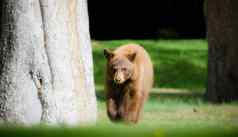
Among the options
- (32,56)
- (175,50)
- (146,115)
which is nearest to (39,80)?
(32,56)

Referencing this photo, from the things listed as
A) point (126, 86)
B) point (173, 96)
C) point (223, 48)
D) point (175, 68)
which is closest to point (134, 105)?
point (126, 86)

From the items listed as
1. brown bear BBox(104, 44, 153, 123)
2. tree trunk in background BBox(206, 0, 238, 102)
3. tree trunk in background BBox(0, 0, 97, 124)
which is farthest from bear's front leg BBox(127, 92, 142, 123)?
tree trunk in background BBox(206, 0, 238, 102)

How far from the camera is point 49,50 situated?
9.43 metres

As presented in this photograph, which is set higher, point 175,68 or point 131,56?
point 131,56

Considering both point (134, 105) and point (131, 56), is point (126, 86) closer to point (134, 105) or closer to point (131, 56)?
point (134, 105)

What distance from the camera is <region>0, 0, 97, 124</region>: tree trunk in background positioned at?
9.27 metres

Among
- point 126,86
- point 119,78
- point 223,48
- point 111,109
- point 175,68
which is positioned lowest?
point 175,68

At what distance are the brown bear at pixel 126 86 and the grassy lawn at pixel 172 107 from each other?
19 centimetres

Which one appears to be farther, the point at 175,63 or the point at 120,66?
the point at 175,63

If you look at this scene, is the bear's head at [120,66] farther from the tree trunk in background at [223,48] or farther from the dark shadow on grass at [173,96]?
the tree trunk in background at [223,48]

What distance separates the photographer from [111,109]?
11.0 meters

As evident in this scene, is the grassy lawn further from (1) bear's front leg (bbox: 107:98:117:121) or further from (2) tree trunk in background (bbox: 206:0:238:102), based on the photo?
→ (2) tree trunk in background (bbox: 206:0:238:102)

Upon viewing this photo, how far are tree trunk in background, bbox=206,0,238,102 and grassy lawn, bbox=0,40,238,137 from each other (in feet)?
1.42

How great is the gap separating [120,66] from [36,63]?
1.72 meters
